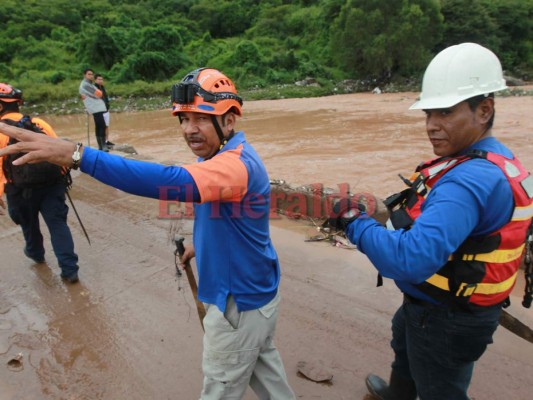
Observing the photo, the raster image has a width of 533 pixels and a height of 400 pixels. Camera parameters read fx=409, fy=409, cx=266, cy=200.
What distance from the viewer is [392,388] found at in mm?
2365

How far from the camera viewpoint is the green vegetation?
28.5m

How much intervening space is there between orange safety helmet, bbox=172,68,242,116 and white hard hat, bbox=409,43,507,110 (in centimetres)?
83

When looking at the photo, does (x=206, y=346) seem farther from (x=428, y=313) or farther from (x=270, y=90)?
(x=270, y=90)

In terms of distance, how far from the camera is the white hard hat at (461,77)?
1.51m

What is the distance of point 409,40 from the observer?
2916 cm

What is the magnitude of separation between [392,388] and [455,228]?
4.70ft

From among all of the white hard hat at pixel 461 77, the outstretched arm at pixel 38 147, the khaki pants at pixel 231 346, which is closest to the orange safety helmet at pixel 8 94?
the outstretched arm at pixel 38 147

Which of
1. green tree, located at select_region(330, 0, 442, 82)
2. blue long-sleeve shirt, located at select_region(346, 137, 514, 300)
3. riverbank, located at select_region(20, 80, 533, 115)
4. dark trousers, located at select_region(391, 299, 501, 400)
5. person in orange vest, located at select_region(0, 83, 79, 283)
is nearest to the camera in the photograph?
blue long-sleeve shirt, located at select_region(346, 137, 514, 300)

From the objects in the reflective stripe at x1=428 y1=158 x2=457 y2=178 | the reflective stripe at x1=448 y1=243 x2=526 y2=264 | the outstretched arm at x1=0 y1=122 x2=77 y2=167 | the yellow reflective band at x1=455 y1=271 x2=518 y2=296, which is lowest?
the yellow reflective band at x1=455 y1=271 x2=518 y2=296

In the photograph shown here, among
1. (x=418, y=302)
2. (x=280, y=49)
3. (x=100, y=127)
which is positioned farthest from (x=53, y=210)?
(x=280, y=49)

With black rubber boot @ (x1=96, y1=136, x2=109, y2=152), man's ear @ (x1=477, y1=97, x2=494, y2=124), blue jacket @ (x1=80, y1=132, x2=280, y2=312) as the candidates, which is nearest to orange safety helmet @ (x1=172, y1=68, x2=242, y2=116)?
blue jacket @ (x1=80, y1=132, x2=280, y2=312)

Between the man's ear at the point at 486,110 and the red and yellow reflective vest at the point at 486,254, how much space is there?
0.16 m

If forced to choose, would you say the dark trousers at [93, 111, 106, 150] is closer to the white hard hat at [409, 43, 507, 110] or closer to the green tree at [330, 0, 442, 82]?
the white hard hat at [409, 43, 507, 110]

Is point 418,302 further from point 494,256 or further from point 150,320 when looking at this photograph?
point 150,320
